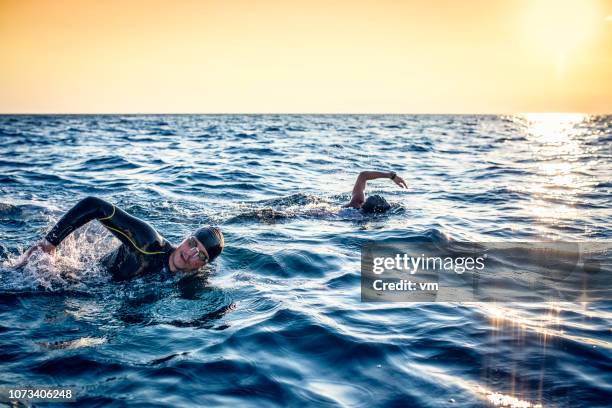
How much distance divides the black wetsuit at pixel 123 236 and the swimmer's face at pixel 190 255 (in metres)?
0.20

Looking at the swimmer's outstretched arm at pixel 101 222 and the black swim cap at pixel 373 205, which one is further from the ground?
the swimmer's outstretched arm at pixel 101 222

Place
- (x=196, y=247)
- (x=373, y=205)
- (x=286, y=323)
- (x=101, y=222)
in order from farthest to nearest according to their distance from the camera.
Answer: (x=373, y=205), (x=196, y=247), (x=101, y=222), (x=286, y=323)

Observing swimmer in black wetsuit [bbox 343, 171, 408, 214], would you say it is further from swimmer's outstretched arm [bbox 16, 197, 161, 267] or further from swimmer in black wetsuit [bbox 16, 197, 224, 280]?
swimmer's outstretched arm [bbox 16, 197, 161, 267]

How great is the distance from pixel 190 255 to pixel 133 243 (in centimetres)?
77

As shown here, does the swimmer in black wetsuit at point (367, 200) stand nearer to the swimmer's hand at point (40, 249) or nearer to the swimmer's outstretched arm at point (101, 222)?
the swimmer's outstretched arm at point (101, 222)

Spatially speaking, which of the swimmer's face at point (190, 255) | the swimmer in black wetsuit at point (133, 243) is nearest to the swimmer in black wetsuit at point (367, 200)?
the swimmer in black wetsuit at point (133, 243)

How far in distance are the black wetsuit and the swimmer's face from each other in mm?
202

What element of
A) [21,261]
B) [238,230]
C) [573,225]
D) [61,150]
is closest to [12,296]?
[21,261]

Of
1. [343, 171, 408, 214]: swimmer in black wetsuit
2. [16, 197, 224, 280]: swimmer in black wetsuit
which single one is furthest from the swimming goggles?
[343, 171, 408, 214]: swimmer in black wetsuit

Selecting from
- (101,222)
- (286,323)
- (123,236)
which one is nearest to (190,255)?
(123,236)

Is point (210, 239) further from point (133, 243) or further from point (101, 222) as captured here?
point (101, 222)

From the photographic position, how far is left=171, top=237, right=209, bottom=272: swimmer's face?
6.52 metres

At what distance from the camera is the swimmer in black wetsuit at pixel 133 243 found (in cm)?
631

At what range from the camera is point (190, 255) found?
21.4ft
